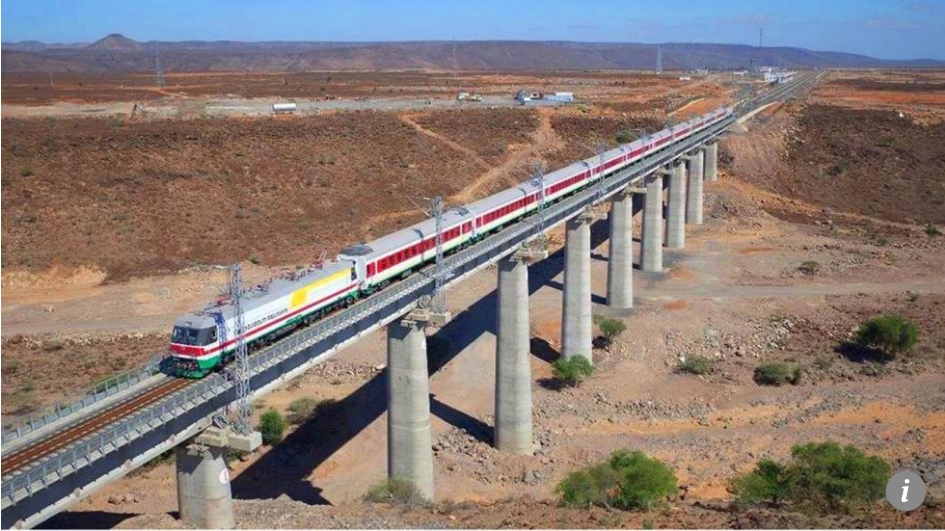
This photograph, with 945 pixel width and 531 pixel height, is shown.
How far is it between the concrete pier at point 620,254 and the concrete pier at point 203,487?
36.0 meters

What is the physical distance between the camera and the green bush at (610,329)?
2004 inches

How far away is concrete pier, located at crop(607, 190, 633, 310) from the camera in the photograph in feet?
180

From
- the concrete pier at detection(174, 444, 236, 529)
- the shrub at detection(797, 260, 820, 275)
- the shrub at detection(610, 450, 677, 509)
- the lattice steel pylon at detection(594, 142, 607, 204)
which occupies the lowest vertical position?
the shrub at detection(610, 450, 677, 509)

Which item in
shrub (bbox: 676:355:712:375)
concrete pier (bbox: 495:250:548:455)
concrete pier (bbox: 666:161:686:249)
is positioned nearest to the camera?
concrete pier (bbox: 495:250:548:455)

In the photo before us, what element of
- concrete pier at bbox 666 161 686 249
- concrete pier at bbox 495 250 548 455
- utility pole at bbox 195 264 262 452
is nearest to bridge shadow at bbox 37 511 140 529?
utility pole at bbox 195 264 262 452

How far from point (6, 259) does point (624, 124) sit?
251ft

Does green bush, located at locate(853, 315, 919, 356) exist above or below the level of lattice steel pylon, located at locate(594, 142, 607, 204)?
below

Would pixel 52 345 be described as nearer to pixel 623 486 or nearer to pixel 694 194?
pixel 623 486

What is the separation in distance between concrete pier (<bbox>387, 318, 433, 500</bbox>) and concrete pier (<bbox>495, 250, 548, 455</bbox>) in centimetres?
673

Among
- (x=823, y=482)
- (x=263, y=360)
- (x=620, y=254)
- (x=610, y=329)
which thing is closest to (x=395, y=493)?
(x=263, y=360)

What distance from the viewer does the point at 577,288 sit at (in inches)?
1816

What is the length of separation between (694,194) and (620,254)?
29.6 m

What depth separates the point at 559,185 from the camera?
157ft

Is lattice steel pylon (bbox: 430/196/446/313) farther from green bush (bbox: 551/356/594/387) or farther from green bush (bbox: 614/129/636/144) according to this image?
green bush (bbox: 614/129/636/144)
